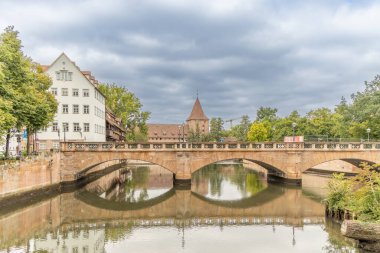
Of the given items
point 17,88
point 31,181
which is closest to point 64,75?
point 17,88

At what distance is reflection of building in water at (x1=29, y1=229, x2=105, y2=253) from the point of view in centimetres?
1714

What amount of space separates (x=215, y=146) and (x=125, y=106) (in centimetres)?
3209

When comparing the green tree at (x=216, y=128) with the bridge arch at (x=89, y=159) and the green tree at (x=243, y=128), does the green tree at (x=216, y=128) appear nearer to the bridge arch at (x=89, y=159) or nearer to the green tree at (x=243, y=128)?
the green tree at (x=243, y=128)

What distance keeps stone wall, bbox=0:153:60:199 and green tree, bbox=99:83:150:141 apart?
101ft

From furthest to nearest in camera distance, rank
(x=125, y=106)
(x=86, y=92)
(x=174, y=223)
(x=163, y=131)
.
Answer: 1. (x=163, y=131)
2. (x=125, y=106)
3. (x=86, y=92)
4. (x=174, y=223)

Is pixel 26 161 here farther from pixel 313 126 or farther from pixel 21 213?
pixel 313 126

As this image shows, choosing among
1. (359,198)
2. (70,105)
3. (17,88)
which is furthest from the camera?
(70,105)

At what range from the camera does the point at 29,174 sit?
92.2 ft

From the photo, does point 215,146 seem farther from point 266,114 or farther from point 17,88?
point 266,114

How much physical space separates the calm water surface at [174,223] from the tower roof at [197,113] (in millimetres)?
96006

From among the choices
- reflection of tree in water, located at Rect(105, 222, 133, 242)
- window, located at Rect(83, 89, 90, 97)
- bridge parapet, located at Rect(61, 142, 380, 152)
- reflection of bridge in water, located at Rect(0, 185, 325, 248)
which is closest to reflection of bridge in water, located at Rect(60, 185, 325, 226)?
reflection of bridge in water, located at Rect(0, 185, 325, 248)

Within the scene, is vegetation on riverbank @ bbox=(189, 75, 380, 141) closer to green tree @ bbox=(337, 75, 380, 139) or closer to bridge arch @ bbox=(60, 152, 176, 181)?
green tree @ bbox=(337, 75, 380, 139)

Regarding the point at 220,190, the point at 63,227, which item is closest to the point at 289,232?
the point at 63,227

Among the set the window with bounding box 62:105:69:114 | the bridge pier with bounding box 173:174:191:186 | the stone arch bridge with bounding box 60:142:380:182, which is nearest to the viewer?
the stone arch bridge with bounding box 60:142:380:182
